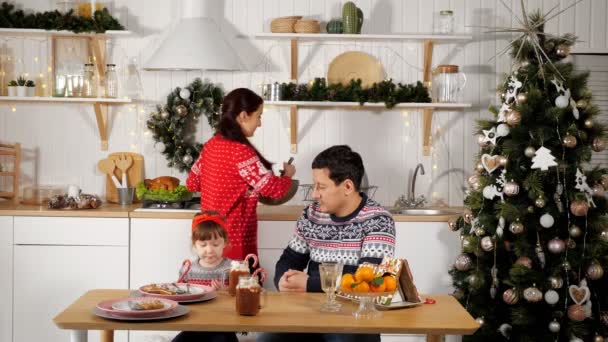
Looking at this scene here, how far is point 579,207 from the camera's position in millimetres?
3971

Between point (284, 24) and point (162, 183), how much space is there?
1.08 m

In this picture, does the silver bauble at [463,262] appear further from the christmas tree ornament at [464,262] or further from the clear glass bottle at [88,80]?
the clear glass bottle at [88,80]

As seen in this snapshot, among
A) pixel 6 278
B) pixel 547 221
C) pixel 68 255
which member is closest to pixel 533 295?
pixel 547 221

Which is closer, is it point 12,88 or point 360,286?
point 360,286

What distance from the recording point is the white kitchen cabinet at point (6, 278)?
4.60m

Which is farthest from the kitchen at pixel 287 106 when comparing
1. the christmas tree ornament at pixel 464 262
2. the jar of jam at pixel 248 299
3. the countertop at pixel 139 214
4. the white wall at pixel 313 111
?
the jar of jam at pixel 248 299

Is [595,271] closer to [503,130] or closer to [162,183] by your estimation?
[503,130]

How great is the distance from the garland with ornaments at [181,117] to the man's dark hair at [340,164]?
1.93 m

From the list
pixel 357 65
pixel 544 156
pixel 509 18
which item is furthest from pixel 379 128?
pixel 544 156

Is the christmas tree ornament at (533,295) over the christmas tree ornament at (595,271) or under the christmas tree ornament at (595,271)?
under

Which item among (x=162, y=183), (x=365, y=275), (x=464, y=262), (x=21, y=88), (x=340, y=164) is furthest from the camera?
(x=21, y=88)

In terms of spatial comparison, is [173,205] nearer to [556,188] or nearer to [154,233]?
[154,233]

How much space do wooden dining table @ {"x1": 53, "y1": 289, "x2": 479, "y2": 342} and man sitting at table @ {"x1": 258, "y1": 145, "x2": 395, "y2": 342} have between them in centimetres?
33

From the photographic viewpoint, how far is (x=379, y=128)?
5133mm
